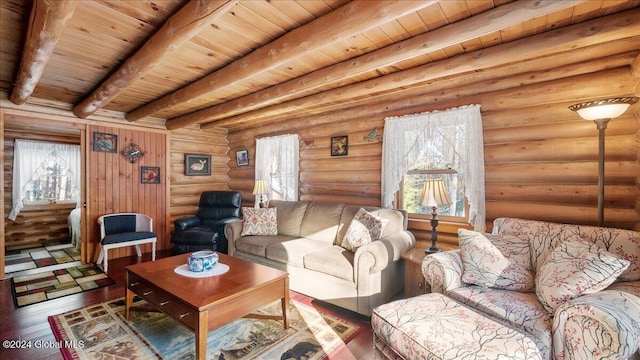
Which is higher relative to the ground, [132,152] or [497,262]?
[132,152]

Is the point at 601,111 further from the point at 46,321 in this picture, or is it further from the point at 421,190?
the point at 46,321

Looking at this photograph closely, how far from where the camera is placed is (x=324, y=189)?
14.5 feet

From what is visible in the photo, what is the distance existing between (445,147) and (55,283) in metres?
4.95

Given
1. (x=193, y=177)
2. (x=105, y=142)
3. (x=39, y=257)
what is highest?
(x=105, y=142)

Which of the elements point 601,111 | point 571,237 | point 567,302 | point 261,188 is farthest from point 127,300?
point 601,111

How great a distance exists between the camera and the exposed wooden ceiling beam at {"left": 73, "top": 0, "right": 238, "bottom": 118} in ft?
5.51

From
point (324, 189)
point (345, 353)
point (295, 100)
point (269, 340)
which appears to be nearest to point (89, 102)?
point (295, 100)

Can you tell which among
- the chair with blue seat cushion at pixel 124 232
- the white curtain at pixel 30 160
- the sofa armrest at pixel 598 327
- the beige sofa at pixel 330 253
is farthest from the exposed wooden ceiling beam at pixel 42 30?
the white curtain at pixel 30 160

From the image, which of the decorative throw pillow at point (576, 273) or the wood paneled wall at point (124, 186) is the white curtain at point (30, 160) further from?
the decorative throw pillow at point (576, 273)

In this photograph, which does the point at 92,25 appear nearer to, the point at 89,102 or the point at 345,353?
the point at 89,102

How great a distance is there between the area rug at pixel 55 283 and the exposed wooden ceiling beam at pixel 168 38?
2.30 meters

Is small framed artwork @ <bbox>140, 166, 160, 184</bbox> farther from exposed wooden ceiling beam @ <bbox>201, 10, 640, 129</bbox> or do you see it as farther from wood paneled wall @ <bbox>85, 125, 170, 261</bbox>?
exposed wooden ceiling beam @ <bbox>201, 10, 640, 129</bbox>

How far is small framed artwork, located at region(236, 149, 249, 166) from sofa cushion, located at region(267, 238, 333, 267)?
2549 mm

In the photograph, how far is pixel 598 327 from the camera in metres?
1.35
